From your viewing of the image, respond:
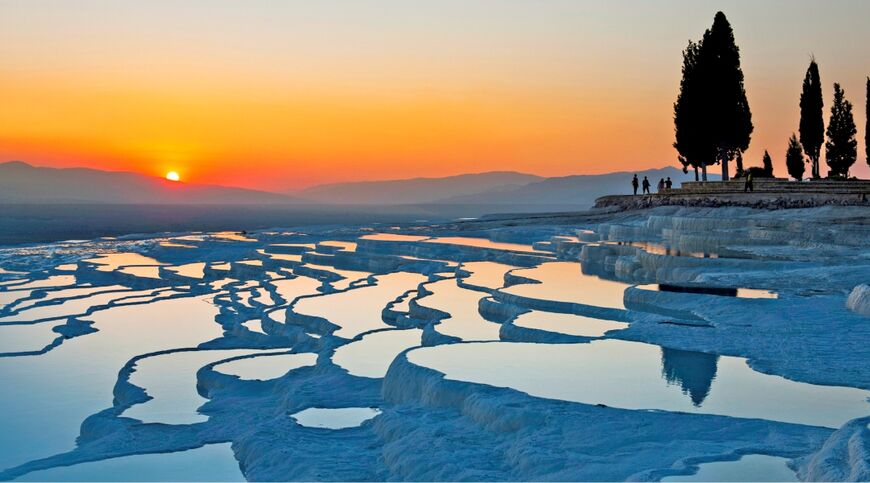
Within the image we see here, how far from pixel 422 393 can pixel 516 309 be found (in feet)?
20.2

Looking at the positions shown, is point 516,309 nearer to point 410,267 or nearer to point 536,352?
point 536,352

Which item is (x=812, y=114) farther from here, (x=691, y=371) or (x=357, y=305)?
(x=691, y=371)

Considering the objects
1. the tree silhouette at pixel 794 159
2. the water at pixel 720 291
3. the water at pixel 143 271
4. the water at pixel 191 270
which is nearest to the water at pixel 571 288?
the water at pixel 720 291

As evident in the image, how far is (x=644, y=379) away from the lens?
32.5 feet

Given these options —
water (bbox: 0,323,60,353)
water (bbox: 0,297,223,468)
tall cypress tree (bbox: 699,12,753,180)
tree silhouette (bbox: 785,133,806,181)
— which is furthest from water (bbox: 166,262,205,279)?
tree silhouette (bbox: 785,133,806,181)

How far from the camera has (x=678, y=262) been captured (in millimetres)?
20609

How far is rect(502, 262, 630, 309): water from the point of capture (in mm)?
16312

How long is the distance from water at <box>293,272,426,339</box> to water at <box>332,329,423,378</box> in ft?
2.29

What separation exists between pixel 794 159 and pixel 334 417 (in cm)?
5176

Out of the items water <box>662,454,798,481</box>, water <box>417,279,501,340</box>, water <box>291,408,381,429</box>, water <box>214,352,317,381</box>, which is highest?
water <box>417,279,501,340</box>

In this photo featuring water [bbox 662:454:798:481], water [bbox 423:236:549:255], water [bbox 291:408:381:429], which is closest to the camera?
water [bbox 662:454:798:481]

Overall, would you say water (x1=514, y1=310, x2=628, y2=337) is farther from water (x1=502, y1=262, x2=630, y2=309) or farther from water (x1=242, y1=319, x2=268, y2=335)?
water (x1=242, y1=319, x2=268, y2=335)

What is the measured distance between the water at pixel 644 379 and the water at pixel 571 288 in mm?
4326

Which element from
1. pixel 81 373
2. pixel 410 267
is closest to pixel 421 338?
pixel 81 373
